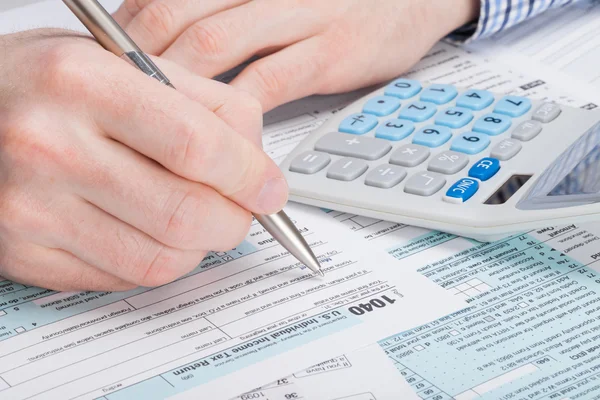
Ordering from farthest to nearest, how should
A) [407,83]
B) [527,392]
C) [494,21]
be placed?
[494,21] < [407,83] < [527,392]

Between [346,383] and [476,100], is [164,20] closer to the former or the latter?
[476,100]

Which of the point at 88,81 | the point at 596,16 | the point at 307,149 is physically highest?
the point at 88,81

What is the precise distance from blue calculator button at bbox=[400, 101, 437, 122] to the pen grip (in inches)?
8.2

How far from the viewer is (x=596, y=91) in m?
0.66

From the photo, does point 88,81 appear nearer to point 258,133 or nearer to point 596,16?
point 258,133

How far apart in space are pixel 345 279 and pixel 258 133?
0.31 ft

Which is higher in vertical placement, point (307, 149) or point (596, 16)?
point (307, 149)

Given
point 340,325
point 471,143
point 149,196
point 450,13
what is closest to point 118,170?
point 149,196

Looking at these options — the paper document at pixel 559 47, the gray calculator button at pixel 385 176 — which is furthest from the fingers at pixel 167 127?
the paper document at pixel 559 47

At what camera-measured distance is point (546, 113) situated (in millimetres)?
563

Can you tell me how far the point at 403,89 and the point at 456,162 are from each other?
0.12 metres

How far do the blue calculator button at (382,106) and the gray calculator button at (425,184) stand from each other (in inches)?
3.7

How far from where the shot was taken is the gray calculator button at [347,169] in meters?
0.53

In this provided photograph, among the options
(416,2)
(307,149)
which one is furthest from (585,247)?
(416,2)
